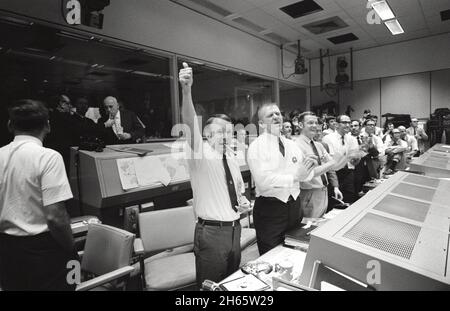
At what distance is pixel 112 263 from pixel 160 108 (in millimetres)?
2863

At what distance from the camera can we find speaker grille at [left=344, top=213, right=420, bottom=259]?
0.71 meters

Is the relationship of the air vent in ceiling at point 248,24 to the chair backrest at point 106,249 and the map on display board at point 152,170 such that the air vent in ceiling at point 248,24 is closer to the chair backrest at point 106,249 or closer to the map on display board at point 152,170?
the map on display board at point 152,170

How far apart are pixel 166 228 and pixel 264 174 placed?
1.02 m

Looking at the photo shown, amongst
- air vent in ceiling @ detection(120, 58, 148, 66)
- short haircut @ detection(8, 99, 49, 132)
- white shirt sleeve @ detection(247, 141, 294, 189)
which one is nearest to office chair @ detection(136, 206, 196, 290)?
white shirt sleeve @ detection(247, 141, 294, 189)

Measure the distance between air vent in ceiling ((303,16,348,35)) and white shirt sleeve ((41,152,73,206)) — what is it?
540 centimetres

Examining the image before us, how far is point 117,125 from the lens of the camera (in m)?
3.10

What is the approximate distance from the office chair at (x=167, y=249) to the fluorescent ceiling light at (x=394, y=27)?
19.2ft

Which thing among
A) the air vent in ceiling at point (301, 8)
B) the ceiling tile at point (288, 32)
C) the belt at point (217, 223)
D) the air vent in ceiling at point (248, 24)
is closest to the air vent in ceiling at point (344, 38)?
the ceiling tile at point (288, 32)

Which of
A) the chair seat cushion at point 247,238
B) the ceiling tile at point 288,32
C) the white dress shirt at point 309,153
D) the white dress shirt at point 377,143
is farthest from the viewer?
the ceiling tile at point 288,32

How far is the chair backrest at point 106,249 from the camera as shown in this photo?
1768mm

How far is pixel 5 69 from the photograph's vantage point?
2662 mm

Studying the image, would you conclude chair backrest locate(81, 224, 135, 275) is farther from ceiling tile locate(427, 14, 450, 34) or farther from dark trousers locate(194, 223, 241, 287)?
ceiling tile locate(427, 14, 450, 34)
